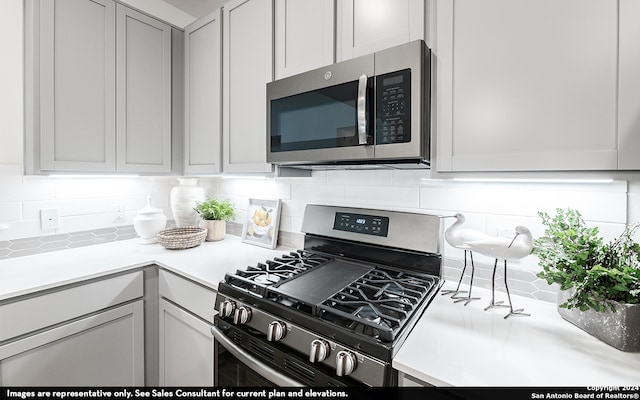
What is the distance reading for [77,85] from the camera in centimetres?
164

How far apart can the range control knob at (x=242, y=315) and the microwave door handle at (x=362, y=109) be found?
2.52 ft

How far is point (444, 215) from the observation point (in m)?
1.34

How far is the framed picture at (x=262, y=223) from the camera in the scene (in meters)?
1.90

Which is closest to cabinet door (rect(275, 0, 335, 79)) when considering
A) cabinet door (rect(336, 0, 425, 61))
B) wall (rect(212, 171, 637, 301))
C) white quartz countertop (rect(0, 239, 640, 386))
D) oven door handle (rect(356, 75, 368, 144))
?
cabinet door (rect(336, 0, 425, 61))

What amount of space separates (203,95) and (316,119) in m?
1.08

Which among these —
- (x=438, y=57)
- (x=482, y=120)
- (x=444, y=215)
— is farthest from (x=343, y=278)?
(x=438, y=57)

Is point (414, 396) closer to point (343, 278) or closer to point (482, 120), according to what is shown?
point (343, 278)

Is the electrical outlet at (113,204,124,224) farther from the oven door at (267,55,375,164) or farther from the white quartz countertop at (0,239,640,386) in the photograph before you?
the oven door at (267,55,375,164)

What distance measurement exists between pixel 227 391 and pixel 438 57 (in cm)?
151

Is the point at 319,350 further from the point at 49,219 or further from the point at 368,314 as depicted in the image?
the point at 49,219

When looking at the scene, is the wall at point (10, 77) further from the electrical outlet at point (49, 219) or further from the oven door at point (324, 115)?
the oven door at point (324, 115)

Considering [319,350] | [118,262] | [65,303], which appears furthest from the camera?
[118,262]

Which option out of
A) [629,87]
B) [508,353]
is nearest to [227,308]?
[508,353]

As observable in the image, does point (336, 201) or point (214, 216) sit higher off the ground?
point (336, 201)
